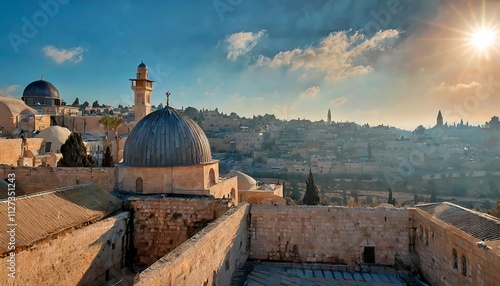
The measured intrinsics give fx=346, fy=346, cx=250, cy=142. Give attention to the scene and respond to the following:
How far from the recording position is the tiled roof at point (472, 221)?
6.24 m

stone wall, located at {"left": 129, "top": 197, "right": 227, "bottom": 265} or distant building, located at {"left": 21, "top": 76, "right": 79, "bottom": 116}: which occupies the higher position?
distant building, located at {"left": 21, "top": 76, "right": 79, "bottom": 116}

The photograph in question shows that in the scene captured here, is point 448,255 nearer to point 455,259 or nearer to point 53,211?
point 455,259

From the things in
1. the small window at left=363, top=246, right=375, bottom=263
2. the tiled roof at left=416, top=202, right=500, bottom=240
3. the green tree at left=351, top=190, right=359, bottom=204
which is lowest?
the green tree at left=351, top=190, right=359, bottom=204

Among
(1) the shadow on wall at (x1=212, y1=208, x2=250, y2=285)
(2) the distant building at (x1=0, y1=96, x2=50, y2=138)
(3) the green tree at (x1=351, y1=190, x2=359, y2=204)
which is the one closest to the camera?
(1) the shadow on wall at (x1=212, y1=208, x2=250, y2=285)

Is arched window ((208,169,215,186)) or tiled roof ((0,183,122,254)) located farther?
arched window ((208,169,215,186))

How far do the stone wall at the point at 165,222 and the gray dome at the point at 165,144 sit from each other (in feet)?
7.04

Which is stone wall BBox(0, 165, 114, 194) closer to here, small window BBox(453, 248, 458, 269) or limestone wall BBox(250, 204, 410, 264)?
limestone wall BBox(250, 204, 410, 264)

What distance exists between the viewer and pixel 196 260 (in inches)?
195

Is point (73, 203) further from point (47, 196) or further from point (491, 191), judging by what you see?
point (491, 191)

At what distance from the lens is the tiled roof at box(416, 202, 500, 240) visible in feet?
20.5

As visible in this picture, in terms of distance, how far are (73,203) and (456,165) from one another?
3411 inches

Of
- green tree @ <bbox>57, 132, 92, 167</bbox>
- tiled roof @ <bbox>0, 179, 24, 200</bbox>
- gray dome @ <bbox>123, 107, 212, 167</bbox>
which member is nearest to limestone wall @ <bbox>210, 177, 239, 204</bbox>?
gray dome @ <bbox>123, 107, 212, 167</bbox>

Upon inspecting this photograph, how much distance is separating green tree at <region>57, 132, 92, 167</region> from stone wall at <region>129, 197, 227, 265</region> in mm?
12290

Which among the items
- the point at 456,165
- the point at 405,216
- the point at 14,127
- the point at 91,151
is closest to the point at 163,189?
the point at 405,216
